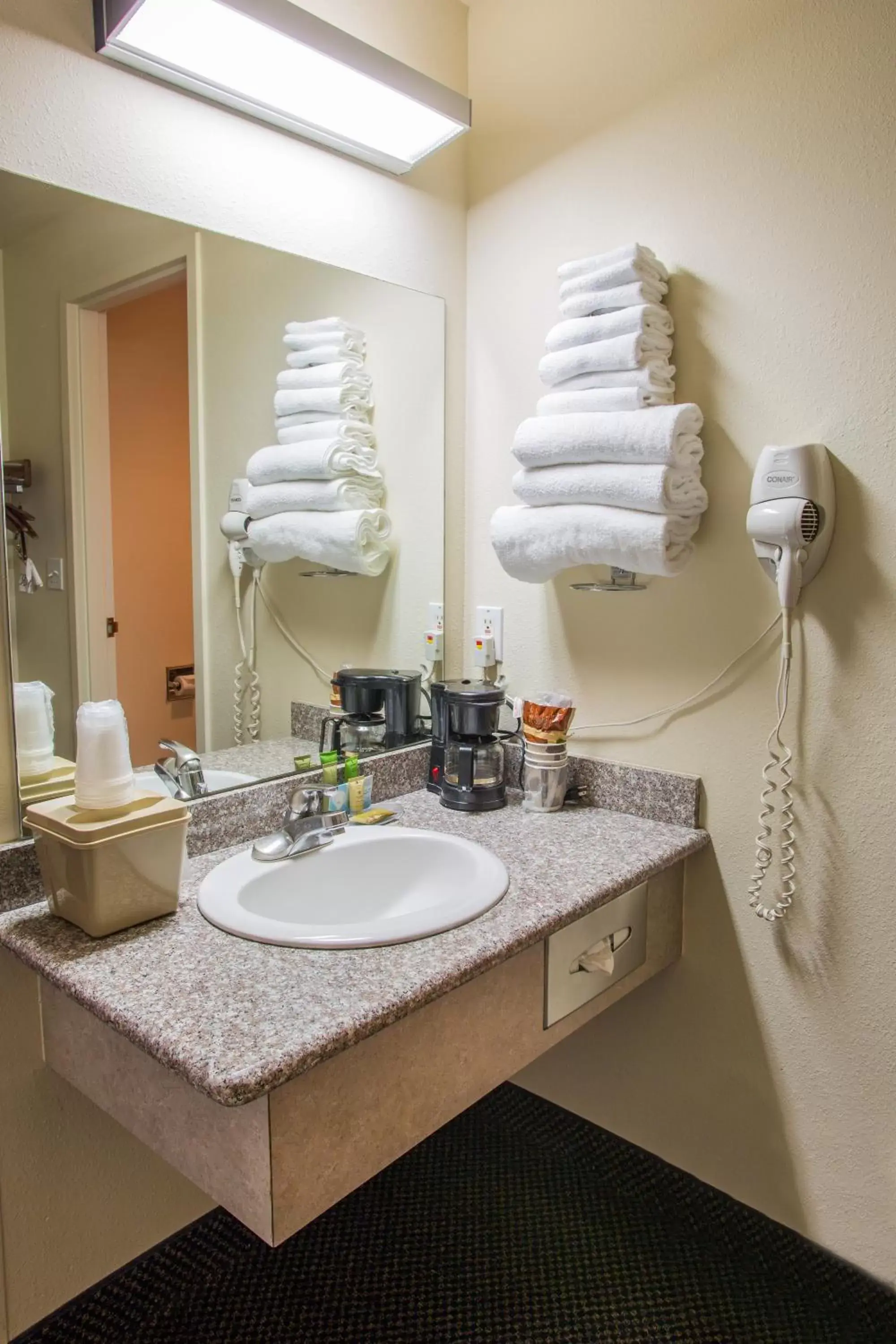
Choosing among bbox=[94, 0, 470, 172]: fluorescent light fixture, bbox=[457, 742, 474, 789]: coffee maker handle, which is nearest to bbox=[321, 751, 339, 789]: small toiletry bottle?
bbox=[457, 742, 474, 789]: coffee maker handle

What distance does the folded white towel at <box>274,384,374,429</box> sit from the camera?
158 cm

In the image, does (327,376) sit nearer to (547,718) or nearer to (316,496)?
(316,496)

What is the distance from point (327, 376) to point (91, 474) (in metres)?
0.52

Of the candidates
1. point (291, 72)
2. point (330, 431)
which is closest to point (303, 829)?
point (330, 431)

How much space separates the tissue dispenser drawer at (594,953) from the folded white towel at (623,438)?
0.73 m


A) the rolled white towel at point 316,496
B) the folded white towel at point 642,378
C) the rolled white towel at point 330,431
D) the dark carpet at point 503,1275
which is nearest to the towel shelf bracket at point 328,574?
the rolled white towel at point 316,496

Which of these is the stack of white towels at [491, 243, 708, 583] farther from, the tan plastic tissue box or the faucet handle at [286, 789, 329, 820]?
the tan plastic tissue box

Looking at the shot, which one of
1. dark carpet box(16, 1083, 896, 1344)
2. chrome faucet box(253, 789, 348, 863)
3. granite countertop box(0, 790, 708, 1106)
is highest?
chrome faucet box(253, 789, 348, 863)

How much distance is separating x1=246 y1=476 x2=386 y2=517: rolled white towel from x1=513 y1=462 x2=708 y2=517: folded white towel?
362 millimetres

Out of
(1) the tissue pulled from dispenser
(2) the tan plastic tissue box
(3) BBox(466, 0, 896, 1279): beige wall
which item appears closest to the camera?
(2) the tan plastic tissue box

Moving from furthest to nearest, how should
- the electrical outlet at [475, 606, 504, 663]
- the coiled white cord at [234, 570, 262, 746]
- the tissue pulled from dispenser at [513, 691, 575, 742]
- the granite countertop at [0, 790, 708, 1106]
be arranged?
the electrical outlet at [475, 606, 504, 663], the tissue pulled from dispenser at [513, 691, 575, 742], the coiled white cord at [234, 570, 262, 746], the granite countertop at [0, 790, 708, 1106]

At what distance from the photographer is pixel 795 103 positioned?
1351 millimetres

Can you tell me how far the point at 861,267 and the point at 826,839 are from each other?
2.96 feet

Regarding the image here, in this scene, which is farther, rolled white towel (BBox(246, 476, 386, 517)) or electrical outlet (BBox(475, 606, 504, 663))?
electrical outlet (BBox(475, 606, 504, 663))
